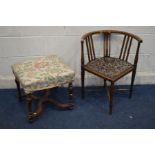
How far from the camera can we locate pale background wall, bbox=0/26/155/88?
254 centimetres

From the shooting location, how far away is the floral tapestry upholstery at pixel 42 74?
6.86 ft

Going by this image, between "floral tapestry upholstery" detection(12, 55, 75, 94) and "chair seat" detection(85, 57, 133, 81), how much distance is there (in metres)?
0.26

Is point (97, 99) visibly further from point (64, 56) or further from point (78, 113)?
point (64, 56)

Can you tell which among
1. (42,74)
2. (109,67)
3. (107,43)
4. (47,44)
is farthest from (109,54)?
(42,74)

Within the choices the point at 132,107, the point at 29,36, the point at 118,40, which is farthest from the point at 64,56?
the point at 132,107

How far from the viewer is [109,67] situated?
2.38 meters

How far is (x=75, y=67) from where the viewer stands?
2777mm

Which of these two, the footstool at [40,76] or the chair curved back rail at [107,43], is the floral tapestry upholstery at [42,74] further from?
the chair curved back rail at [107,43]

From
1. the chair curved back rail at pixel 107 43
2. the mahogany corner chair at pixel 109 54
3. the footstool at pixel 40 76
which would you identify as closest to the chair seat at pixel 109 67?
the mahogany corner chair at pixel 109 54

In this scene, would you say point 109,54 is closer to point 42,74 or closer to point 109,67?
point 109,67

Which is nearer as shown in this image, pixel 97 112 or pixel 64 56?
pixel 97 112

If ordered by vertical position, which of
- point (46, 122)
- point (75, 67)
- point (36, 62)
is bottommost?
point (46, 122)

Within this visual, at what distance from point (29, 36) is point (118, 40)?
0.94 m

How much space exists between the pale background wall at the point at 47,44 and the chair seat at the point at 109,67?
0.33 metres
